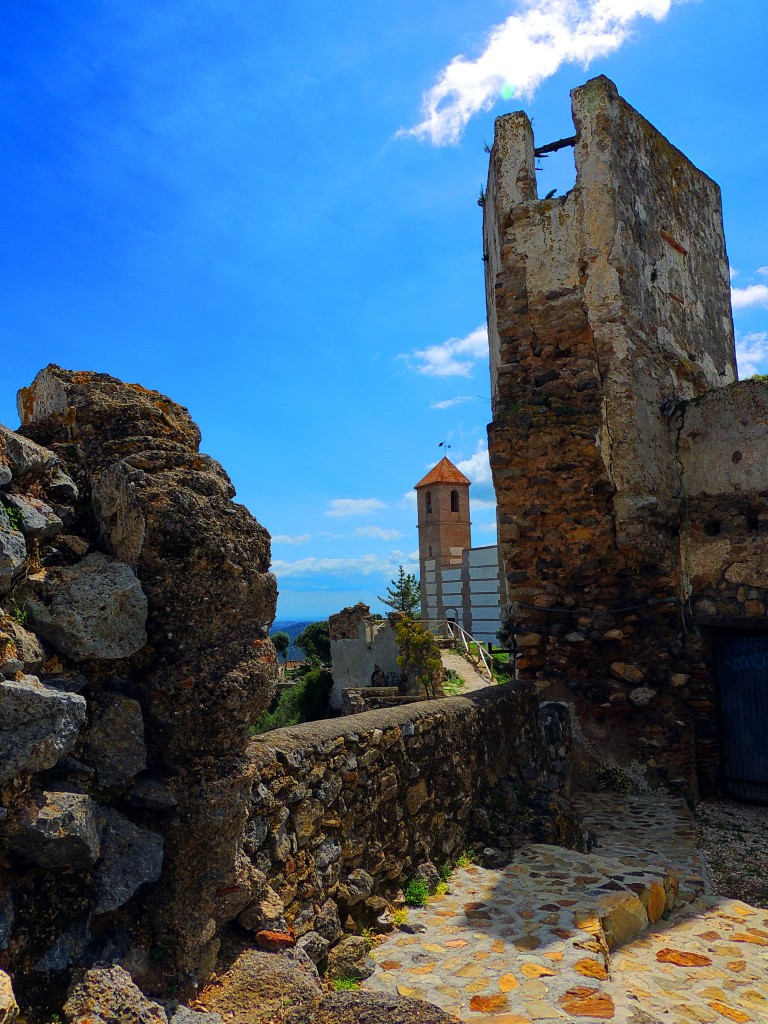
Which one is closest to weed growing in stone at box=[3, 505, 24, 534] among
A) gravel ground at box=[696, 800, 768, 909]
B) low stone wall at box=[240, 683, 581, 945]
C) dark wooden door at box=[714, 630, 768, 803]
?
low stone wall at box=[240, 683, 581, 945]

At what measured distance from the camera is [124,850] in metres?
2.34

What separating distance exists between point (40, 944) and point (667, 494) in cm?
759

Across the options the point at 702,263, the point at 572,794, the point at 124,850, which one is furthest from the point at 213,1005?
the point at 702,263

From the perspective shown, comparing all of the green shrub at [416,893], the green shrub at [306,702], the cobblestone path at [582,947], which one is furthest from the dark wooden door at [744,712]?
the green shrub at [306,702]

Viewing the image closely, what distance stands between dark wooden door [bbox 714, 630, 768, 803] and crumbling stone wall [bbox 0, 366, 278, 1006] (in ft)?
22.2

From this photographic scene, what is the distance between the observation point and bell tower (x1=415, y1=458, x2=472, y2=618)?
35.1m

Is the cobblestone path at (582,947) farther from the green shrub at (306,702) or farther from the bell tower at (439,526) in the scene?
the bell tower at (439,526)

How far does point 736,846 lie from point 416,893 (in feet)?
11.5

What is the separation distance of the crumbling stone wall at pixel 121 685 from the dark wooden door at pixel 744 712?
6.76 m

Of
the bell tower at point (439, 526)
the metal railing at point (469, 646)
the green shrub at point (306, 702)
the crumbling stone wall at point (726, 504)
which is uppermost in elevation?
the bell tower at point (439, 526)

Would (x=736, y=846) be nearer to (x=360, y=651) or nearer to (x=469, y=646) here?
Answer: (x=469, y=646)

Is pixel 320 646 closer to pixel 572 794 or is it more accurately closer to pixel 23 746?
pixel 572 794

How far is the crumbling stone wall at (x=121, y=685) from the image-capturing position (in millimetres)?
2059

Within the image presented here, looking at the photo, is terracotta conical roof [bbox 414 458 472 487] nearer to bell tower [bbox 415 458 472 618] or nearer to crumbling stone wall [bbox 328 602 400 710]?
bell tower [bbox 415 458 472 618]
